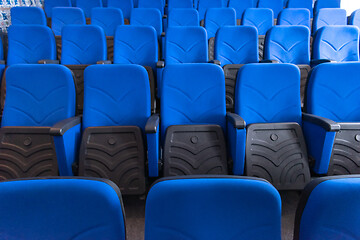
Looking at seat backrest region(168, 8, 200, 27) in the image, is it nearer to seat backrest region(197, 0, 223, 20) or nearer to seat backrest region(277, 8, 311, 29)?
seat backrest region(197, 0, 223, 20)

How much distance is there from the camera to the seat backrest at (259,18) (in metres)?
2.38

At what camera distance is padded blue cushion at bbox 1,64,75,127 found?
3.57 ft

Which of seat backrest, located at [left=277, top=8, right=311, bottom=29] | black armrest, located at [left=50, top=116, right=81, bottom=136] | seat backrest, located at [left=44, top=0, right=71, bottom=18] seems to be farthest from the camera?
seat backrest, located at [left=44, top=0, right=71, bottom=18]

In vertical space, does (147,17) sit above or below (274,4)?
below

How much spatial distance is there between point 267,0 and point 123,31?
6.87 feet

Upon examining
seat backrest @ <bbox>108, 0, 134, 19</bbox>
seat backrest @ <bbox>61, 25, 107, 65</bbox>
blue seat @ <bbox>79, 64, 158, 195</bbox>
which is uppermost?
seat backrest @ <bbox>108, 0, 134, 19</bbox>

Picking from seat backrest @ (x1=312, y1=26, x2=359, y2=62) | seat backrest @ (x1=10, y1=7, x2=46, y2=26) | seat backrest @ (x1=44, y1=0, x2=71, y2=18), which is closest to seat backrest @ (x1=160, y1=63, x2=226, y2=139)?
seat backrest @ (x1=312, y1=26, x2=359, y2=62)

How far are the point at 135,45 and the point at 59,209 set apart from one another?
60.6 inches

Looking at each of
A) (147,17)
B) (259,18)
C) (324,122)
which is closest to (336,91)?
(324,122)

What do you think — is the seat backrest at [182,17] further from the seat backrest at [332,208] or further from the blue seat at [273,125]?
the seat backrest at [332,208]

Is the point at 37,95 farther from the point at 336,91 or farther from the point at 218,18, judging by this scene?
the point at 218,18

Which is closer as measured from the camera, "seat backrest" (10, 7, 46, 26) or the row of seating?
the row of seating

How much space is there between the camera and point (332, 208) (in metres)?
0.39

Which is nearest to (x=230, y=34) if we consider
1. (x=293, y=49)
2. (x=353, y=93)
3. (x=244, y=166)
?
(x=293, y=49)
